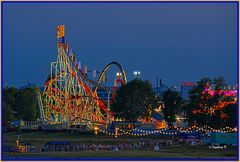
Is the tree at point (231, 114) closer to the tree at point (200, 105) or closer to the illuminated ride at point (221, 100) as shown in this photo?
the illuminated ride at point (221, 100)

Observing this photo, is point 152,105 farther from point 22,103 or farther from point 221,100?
point 22,103

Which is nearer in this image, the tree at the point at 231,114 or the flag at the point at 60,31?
the tree at the point at 231,114

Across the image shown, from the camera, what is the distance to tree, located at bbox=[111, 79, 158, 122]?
99250 millimetres

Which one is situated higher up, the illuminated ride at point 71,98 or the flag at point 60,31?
the flag at point 60,31

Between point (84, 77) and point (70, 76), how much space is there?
3924mm

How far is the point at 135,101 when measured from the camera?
99125 millimetres

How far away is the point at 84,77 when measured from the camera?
110 meters

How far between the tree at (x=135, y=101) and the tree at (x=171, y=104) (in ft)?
10.3

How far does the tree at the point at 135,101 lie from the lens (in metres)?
99.2

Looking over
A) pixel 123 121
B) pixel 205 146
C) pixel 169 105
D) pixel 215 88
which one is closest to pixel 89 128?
pixel 123 121

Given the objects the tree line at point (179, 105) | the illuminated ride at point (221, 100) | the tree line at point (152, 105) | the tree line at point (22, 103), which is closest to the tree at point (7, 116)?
the tree line at point (152, 105)

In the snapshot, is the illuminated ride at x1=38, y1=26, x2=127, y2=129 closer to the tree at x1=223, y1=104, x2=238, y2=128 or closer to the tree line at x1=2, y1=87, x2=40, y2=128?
the tree line at x1=2, y1=87, x2=40, y2=128

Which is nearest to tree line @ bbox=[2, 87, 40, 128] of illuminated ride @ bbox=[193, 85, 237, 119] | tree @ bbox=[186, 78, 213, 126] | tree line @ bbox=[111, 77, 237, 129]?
tree line @ bbox=[111, 77, 237, 129]

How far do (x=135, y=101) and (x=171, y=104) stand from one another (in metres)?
6.07
